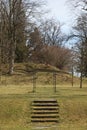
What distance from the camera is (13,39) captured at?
5631 cm

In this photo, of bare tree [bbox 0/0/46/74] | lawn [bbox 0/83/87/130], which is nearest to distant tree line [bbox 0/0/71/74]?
bare tree [bbox 0/0/46/74]

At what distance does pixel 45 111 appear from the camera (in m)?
24.0

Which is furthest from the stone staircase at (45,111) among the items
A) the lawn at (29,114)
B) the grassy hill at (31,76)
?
the grassy hill at (31,76)

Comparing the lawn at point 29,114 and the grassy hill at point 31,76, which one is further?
the grassy hill at point 31,76

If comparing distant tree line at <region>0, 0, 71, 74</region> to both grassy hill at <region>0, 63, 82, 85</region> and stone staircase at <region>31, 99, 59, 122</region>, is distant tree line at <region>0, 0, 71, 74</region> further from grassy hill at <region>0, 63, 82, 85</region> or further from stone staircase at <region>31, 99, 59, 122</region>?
stone staircase at <region>31, 99, 59, 122</region>

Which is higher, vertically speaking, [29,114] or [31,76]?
[29,114]

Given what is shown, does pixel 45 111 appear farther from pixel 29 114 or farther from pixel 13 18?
pixel 13 18

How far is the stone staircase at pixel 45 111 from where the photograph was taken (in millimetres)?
23098

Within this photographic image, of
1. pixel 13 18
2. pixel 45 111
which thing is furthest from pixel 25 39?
pixel 45 111

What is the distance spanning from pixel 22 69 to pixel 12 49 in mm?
3194

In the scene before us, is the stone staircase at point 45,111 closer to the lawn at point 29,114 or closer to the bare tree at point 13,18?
the lawn at point 29,114

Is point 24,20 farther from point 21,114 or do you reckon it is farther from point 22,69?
point 21,114

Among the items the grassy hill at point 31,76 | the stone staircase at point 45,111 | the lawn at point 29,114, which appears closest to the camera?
the lawn at point 29,114

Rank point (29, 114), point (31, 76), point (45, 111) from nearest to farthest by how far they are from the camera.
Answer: point (29, 114) → point (45, 111) → point (31, 76)
